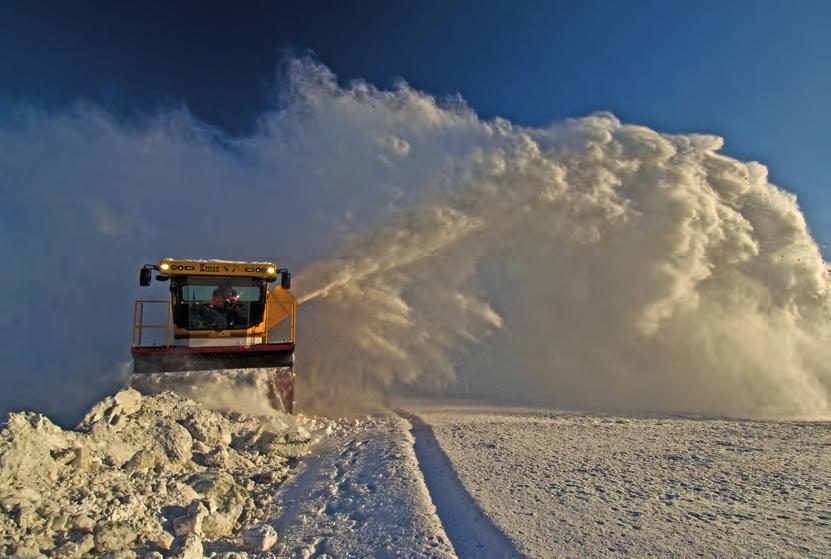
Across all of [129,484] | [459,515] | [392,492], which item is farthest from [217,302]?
[459,515]

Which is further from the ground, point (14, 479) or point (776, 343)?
point (776, 343)

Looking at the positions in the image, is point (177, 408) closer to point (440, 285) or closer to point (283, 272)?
point (283, 272)

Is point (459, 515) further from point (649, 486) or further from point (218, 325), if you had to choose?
point (218, 325)

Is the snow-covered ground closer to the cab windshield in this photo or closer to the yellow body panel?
the yellow body panel

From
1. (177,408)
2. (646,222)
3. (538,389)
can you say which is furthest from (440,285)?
(177,408)

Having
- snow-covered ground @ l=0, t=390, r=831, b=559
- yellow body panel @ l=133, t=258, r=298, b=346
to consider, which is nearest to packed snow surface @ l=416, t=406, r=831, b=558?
snow-covered ground @ l=0, t=390, r=831, b=559

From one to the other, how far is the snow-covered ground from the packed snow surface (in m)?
0.02

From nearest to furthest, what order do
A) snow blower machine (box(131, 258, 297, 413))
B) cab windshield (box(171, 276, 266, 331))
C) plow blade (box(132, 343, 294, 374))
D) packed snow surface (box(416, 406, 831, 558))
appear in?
packed snow surface (box(416, 406, 831, 558)) < plow blade (box(132, 343, 294, 374)) < snow blower machine (box(131, 258, 297, 413)) < cab windshield (box(171, 276, 266, 331))

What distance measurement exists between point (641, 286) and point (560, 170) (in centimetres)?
444

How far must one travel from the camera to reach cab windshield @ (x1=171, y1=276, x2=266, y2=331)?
447 inches

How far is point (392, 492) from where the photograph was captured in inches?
222

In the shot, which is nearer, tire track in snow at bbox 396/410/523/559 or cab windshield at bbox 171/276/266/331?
tire track in snow at bbox 396/410/523/559

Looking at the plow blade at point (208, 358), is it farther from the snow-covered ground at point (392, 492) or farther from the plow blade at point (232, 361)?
the snow-covered ground at point (392, 492)

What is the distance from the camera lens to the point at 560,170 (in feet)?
48.0
